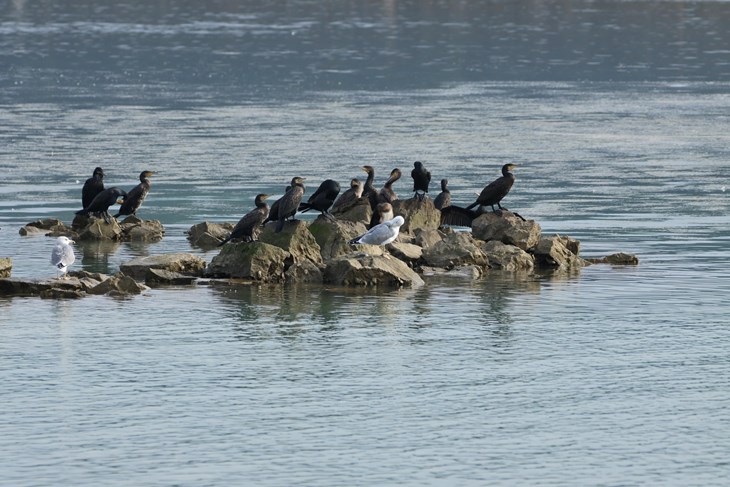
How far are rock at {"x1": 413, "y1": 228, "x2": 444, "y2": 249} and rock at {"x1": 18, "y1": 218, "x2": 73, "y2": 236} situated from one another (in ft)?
21.8

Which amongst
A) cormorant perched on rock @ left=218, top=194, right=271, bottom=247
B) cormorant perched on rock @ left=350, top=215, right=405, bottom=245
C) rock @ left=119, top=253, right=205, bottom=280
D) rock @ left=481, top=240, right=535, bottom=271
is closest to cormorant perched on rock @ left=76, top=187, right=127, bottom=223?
cormorant perched on rock @ left=218, top=194, right=271, bottom=247

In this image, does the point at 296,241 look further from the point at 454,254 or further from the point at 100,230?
the point at 100,230

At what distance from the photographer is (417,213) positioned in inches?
1123

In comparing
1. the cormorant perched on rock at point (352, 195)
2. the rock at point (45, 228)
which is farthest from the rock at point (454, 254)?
the rock at point (45, 228)

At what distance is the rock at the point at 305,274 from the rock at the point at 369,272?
0.13 meters

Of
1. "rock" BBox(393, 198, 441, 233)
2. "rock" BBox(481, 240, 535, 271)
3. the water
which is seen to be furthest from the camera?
"rock" BBox(393, 198, 441, 233)

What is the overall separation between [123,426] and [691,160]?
26366 millimetres

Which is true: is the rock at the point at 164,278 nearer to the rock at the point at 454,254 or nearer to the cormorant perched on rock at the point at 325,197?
the cormorant perched on rock at the point at 325,197

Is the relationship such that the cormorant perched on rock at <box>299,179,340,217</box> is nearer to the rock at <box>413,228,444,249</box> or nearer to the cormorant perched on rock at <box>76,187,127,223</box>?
the rock at <box>413,228,444,249</box>

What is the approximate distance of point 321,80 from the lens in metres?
63.8

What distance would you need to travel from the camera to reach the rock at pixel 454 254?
84.6 ft

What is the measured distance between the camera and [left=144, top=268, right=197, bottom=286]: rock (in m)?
24.7

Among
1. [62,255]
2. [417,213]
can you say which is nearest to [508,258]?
[417,213]

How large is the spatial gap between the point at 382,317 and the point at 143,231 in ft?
27.8
